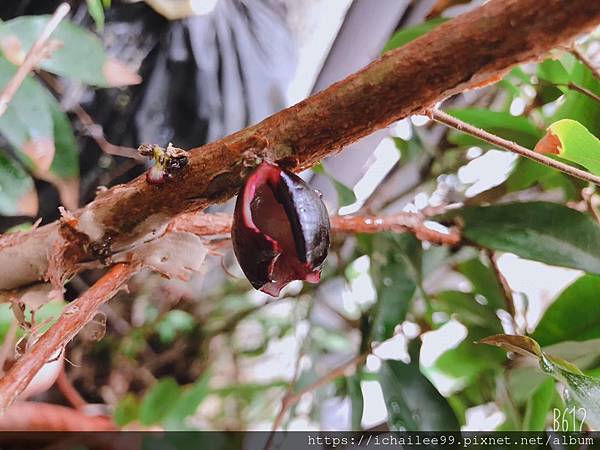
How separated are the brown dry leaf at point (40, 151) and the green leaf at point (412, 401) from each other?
41 centimetres

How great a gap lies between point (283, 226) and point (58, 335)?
0.16m

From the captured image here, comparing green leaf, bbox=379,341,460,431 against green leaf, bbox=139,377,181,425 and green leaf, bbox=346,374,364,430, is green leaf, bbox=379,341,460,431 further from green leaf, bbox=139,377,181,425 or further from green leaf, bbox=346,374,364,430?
green leaf, bbox=139,377,181,425

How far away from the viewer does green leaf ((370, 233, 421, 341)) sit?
1.98 ft

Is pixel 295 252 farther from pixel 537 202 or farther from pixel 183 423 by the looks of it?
pixel 183 423

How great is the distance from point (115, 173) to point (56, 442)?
366 mm

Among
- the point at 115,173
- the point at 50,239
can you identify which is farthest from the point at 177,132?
the point at 50,239

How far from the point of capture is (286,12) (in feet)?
2.27

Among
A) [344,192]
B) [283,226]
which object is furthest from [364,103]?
[344,192]

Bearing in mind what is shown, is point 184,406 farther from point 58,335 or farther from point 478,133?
point 478,133

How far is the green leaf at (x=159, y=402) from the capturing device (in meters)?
0.75

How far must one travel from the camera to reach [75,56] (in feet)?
1.72

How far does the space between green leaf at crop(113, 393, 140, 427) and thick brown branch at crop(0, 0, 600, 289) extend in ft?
1.69

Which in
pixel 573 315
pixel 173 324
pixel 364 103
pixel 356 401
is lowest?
pixel 173 324

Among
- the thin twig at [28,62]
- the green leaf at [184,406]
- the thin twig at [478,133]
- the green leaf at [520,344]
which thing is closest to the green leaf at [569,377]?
the green leaf at [520,344]
